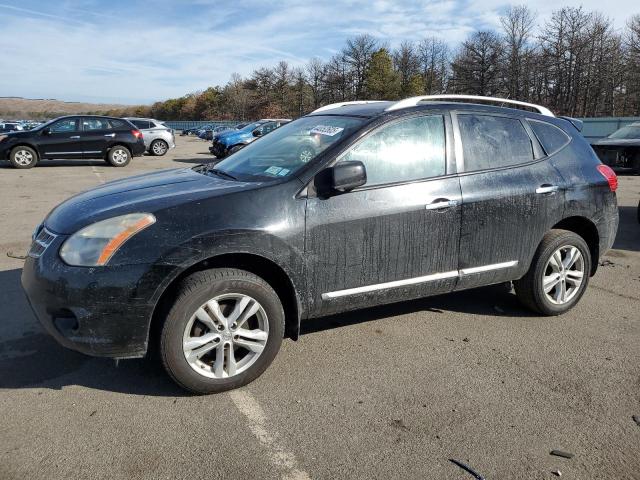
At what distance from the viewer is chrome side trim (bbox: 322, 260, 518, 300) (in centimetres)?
348

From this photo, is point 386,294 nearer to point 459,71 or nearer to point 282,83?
point 459,71

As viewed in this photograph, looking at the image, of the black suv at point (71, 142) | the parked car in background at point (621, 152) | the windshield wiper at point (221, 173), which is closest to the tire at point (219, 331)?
the windshield wiper at point (221, 173)

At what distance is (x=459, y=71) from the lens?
245ft

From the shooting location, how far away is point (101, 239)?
2959 mm

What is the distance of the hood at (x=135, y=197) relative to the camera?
3117 millimetres

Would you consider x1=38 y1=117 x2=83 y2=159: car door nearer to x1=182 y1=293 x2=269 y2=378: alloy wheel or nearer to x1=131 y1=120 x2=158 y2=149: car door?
x1=131 y1=120 x2=158 y2=149: car door

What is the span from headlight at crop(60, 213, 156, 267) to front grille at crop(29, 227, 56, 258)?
7.8 inches

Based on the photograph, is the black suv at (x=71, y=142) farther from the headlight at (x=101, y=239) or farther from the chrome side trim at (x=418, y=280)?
the chrome side trim at (x=418, y=280)

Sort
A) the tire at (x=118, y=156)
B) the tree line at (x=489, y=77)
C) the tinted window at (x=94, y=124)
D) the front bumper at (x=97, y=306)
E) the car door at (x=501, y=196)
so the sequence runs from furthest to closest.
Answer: the tree line at (x=489, y=77) → the tire at (x=118, y=156) → the tinted window at (x=94, y=124) → the car door at (x=501, y=196) → the front bumper at (x=97, y=306)

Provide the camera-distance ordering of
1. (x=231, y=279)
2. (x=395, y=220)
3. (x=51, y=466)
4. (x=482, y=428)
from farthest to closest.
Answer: (x=395, y=220) → (x=231, y=279) → (x=482, y=428) → (x=51, y=466)

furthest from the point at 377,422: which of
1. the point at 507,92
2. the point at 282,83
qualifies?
the point at 282,83

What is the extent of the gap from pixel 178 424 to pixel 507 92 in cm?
7513

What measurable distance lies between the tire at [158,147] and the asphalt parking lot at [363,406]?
18.9 meters

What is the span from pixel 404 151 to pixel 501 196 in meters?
0.87
